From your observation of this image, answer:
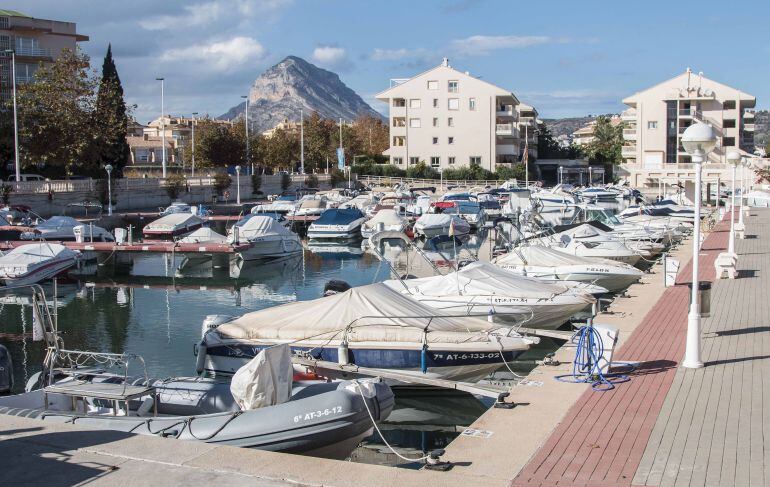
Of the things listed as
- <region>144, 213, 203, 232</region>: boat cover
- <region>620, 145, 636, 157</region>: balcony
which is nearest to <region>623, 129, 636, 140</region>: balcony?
<region>620, 145, 636, 157</region>: balcony

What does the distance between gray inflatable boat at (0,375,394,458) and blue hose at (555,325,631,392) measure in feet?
10.8

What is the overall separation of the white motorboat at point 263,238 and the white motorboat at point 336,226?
7728 mm

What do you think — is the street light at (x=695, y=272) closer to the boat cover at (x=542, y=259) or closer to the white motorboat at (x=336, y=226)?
the boat cover at (x=542, y=259)

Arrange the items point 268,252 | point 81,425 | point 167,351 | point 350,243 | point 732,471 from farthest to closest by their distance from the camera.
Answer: point 350,243
point 268,252
point 167,351
point 81,425
point 732,471

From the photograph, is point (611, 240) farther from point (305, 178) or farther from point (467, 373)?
point (305, 178)

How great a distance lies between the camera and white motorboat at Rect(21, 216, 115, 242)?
143 ft

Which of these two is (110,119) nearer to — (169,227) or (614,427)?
(169,227)

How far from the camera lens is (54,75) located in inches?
2633

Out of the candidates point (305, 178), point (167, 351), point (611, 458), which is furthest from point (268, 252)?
point (305, 178)

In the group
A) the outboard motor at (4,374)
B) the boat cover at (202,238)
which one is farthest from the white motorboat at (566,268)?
the boat cover at (202,238)

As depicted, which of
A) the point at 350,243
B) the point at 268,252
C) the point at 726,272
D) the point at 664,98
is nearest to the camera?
the point at 726,272

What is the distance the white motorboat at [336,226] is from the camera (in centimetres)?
5272

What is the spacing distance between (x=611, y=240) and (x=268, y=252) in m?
16.6

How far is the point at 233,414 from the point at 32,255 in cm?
2410
